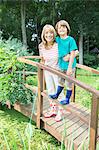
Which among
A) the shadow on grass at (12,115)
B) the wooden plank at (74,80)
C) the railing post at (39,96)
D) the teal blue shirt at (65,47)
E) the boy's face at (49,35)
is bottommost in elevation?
the shadow on grass at (12,115)

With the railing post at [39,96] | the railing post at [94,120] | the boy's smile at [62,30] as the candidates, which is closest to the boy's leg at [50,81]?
the railing post at [39,96]

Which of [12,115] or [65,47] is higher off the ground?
[65,47]

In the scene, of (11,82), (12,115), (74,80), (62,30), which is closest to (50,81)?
(62,30)

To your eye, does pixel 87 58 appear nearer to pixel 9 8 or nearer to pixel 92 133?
pixel 9 8

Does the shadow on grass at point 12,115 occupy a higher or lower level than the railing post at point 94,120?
lower

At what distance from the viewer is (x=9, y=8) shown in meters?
16.1

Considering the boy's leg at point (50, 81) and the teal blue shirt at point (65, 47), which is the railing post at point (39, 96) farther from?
the teal blue shirt at point (65, 47)

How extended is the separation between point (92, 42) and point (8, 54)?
14.3 m

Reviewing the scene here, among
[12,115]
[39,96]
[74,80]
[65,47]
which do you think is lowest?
[12,115]

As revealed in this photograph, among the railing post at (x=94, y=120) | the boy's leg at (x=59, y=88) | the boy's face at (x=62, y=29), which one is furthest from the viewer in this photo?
the boy's leg at (x=59, y=88)

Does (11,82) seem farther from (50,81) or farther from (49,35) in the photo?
(49,35)

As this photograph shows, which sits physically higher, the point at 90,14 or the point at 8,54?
the point at 90,14

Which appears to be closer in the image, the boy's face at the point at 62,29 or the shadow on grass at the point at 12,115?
the boy's face at the point at 62,29

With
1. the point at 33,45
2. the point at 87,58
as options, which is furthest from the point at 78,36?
the point at 33,45
